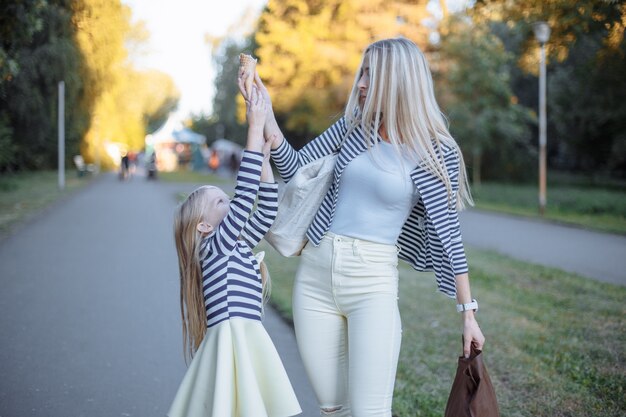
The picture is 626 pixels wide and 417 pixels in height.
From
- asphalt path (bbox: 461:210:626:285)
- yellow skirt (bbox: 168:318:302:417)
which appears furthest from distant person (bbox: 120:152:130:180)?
yellow skirt (bbox: 168:318:302:417)

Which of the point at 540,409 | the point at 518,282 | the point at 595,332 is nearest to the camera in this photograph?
the point at 540,409

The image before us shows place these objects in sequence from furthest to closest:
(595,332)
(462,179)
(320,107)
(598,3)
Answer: (320,107), (595,332), (598,3), (462,179)

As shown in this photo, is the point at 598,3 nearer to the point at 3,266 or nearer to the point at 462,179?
the point at 462,179

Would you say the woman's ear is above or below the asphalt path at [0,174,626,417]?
above

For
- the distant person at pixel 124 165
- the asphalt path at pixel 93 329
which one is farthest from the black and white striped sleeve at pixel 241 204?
the distant person at pixel 124 165

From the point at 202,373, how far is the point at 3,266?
25.0 feet

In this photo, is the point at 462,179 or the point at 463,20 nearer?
the point at 462,179

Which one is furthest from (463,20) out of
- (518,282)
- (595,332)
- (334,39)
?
(595,332)

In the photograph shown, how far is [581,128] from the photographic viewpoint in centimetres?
3331

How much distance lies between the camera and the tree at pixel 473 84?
29.4m

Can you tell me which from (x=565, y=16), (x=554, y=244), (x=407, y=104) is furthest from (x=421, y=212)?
(x=554, y=244)

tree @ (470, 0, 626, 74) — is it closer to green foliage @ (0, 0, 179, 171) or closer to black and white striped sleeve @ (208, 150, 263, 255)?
black and white striped sleeve @ (208, 150, 263, 255)

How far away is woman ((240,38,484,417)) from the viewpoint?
2688mm

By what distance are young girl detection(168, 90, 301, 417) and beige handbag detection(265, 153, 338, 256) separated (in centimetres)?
17
